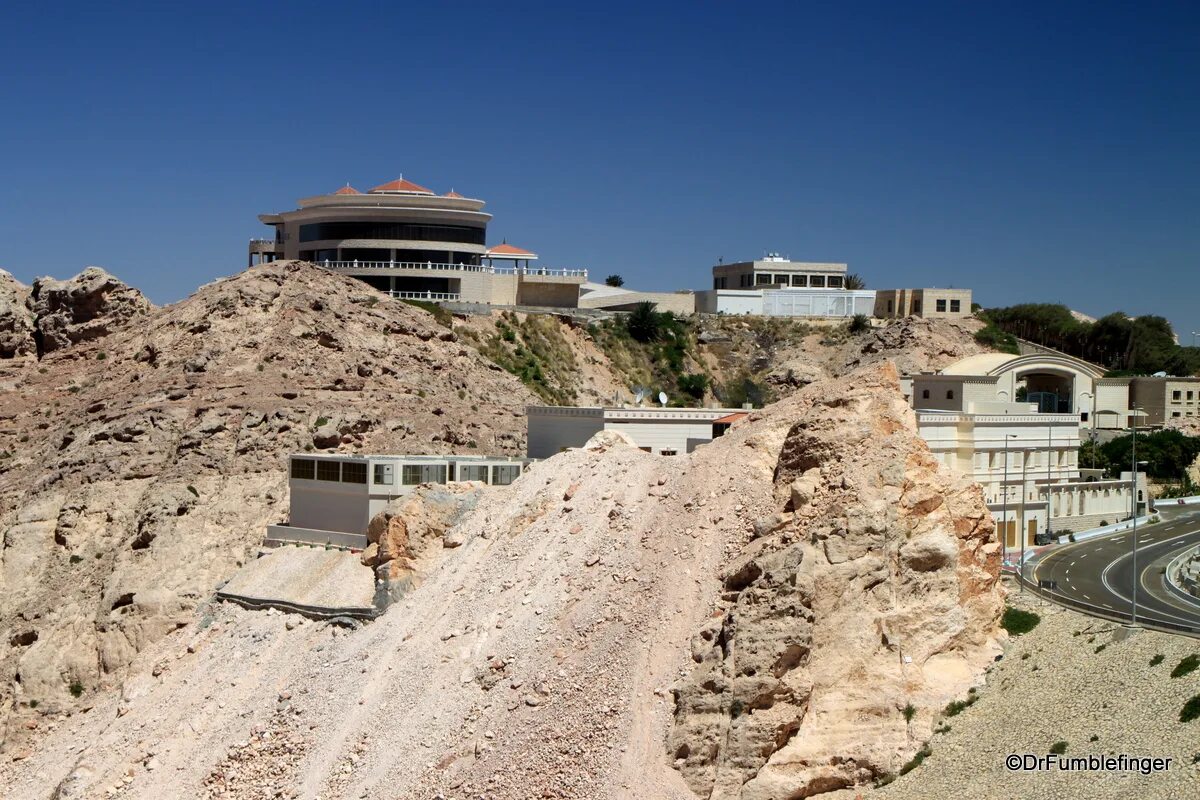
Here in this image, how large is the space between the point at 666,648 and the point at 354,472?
57.4 feet

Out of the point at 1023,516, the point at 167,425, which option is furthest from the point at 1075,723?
the point at 167,425

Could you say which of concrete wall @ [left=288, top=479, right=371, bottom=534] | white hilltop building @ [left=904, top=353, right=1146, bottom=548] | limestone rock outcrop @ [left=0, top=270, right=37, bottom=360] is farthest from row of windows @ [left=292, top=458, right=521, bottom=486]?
limestone rock outcrop @ [left=0, top=270, right=37, bottom=360]

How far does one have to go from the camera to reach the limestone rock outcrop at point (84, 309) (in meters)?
61.0

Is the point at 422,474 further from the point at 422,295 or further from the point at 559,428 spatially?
the point at 422,295

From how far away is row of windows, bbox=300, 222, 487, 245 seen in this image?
76875 millimetres

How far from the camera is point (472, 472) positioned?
45.6 meters

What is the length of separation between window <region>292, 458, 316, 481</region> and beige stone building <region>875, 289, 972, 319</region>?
45782 mm

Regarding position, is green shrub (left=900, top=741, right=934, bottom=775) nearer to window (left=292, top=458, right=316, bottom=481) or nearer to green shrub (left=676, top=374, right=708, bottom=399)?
window (left=292, top=458, right=316, bottom=481)

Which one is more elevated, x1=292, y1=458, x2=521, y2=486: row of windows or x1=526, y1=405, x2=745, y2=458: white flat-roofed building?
x1=526, y1=405, x2=745, y2=458: white flat-roofed building

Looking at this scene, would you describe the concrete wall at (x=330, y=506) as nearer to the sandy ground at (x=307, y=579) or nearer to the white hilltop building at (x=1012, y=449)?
the sandy ground at (x=307, y=579)

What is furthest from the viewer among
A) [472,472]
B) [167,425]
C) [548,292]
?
[548,292]

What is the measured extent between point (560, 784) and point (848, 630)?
18.0 feet

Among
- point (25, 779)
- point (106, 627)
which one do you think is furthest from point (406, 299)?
point (25, 779)

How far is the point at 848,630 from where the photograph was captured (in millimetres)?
29078
